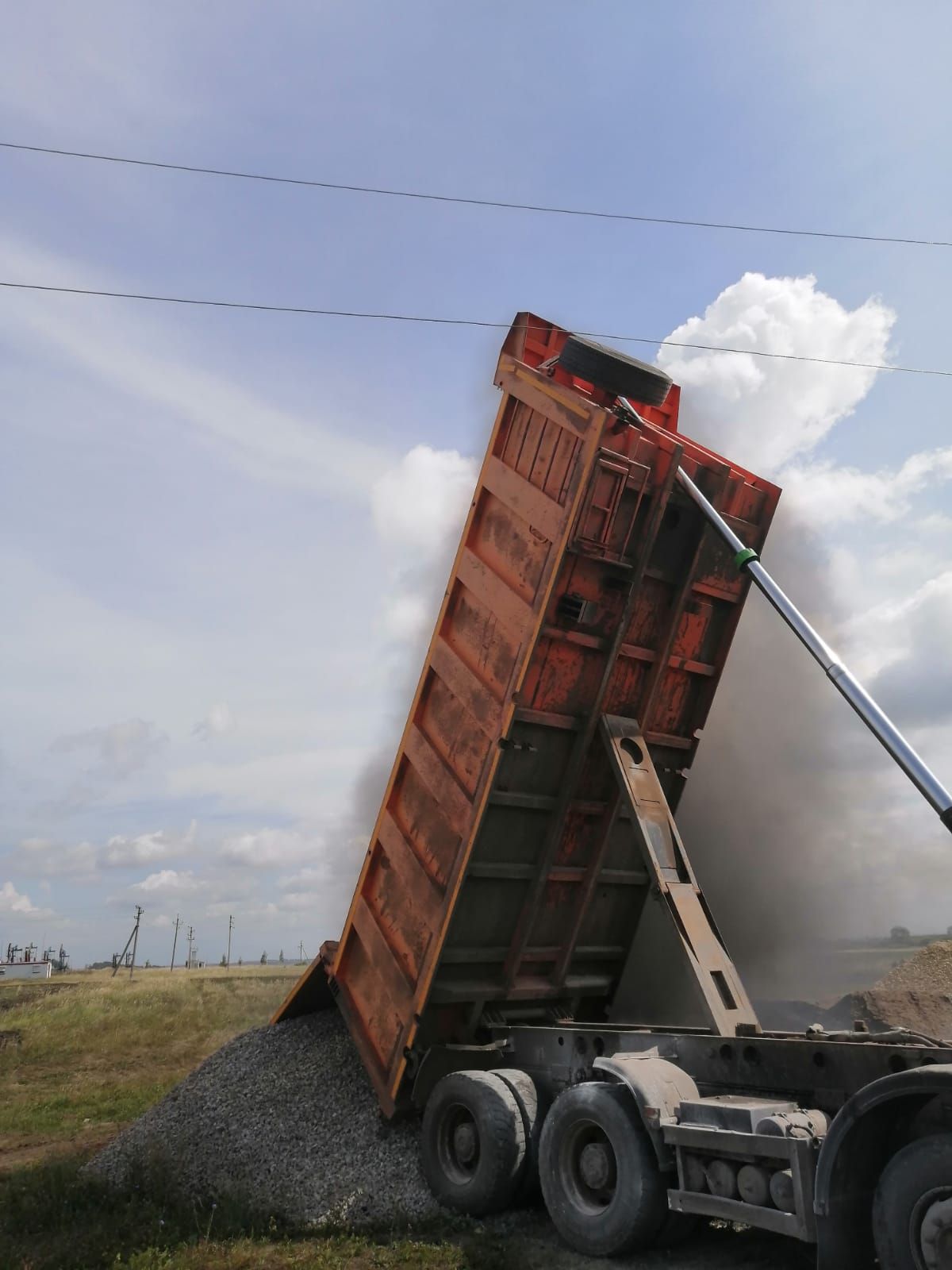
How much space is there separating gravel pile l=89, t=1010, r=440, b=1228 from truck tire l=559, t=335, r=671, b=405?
542 centimetres

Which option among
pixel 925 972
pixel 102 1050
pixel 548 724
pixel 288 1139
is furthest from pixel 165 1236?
pixel 102 1050

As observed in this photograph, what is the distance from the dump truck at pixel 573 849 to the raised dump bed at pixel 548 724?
0.07ft

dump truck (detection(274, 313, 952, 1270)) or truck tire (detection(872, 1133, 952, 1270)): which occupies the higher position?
dump truck (detection(274, 313, 952, 1270))

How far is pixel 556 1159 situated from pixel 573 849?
234 centimetres

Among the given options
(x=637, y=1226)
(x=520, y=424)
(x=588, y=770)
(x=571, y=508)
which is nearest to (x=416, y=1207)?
(x=637, y=1226)

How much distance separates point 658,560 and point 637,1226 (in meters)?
4.17

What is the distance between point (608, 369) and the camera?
6562mm

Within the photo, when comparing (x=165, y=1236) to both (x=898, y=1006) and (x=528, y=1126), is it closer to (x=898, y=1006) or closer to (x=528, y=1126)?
(x=528, y=1126)

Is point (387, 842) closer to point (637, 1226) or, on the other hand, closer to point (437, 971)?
point (437, 971)

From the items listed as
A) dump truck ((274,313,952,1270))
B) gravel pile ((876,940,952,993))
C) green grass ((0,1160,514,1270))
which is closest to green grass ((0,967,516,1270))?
green grass ((0,1160,514,1270))

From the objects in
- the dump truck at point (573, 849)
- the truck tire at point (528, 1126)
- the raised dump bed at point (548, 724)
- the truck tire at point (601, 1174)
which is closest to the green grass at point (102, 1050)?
the dump truck at point (573, 849)

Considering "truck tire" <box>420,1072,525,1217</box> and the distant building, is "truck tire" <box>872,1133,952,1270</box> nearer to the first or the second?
"truck tire" <box>420,1072,525,1217</box>

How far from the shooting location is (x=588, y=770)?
23.2ft

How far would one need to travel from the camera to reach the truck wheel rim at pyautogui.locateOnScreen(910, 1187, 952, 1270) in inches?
142
